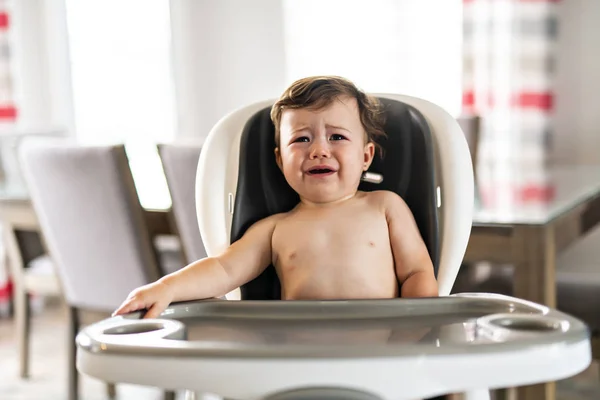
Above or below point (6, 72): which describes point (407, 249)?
below

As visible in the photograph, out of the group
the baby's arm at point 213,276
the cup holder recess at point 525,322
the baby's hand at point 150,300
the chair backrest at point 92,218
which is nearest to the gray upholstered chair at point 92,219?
the chair backrest at point 92,218

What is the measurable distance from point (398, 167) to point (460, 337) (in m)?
0.43

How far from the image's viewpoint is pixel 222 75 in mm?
4277

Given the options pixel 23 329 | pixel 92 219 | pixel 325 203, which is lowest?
pixel 23 329

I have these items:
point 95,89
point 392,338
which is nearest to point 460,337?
point 392,338

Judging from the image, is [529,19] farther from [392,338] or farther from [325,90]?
[392,338]

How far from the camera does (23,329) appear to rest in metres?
3.12

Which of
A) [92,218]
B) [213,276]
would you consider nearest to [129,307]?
[213,276]

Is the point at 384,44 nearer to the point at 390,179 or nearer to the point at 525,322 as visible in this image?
the point at 390,179

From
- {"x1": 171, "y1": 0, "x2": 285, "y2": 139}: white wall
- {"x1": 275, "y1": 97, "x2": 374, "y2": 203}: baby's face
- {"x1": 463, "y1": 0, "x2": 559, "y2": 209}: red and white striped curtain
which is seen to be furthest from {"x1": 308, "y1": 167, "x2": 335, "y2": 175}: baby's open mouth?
{"x1": 171, "y1": 0, "x2": 285, "y2": 139}: white wall

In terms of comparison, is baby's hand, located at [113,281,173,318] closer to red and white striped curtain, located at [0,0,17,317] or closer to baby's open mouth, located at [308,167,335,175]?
baby's open mouth, located at [308,167,335,175]

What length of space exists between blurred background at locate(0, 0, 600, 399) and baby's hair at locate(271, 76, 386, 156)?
2.83 feet

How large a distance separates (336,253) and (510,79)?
224cm

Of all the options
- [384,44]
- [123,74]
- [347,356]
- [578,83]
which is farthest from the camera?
[123,74]
